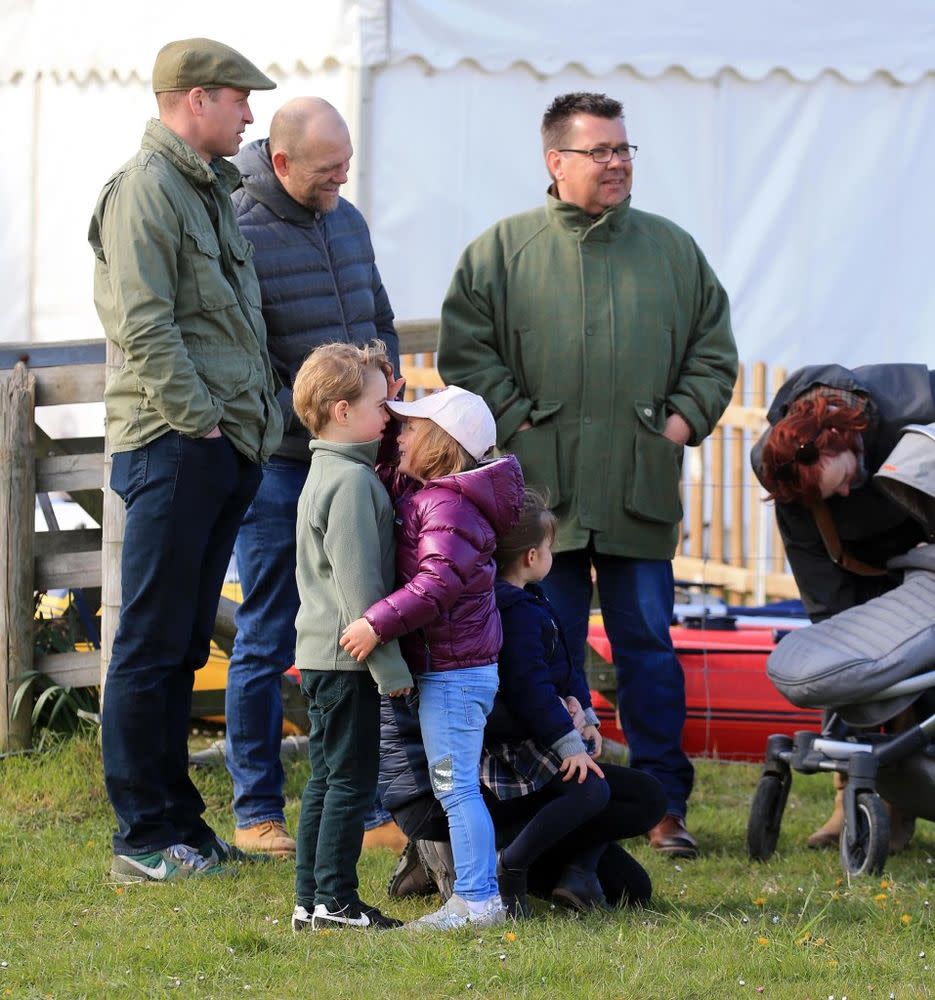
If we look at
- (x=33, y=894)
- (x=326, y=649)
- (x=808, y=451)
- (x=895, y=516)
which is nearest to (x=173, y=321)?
(x=326, y=649)

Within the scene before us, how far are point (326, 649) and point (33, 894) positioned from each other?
116 centimetres

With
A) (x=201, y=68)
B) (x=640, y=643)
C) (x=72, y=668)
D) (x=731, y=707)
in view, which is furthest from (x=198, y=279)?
(x=731, y=707)

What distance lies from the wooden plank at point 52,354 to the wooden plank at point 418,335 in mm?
1174

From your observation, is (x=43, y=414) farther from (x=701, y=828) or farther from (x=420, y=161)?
(x=701, y=828)

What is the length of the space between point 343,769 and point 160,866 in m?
0.83

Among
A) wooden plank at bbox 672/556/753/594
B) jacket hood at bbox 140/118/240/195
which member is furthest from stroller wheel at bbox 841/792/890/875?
wooden plank at bbox 672/556/753/594

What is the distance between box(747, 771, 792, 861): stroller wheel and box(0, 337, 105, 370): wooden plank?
2632mm

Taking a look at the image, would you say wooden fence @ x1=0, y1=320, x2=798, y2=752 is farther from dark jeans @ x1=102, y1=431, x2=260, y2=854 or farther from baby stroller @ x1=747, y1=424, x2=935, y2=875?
baby stroller @ x1=747, y1=424, x2=935, y2=875

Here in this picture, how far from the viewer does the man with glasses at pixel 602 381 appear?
532cm

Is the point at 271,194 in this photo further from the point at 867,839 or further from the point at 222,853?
the point at 867,839

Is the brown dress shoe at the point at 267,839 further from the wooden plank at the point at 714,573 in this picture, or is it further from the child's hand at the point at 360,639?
the wooden plank at the point at 714,573

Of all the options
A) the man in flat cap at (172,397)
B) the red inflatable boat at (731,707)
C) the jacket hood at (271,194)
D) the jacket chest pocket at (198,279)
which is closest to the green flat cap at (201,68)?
the man in flat cap at (172,397)

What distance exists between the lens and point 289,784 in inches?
228

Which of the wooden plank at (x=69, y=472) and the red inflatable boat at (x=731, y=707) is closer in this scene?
the wooden plank at (x=69, y=472)
